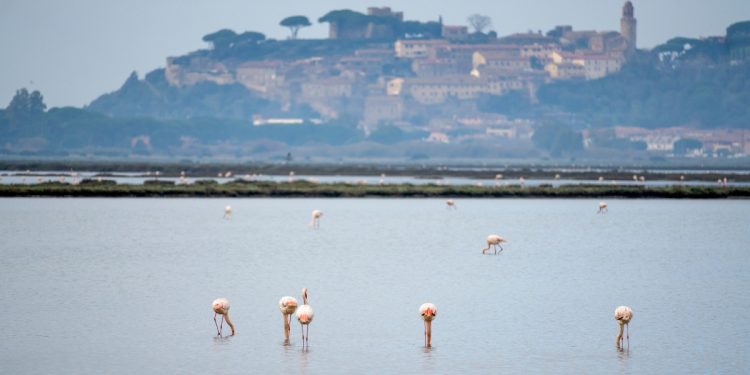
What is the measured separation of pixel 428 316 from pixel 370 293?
722cm

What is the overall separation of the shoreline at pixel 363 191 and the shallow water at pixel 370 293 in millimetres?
13894

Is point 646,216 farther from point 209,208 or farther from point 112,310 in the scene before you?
point 112,310

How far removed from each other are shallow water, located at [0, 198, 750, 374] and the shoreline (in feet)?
45.6

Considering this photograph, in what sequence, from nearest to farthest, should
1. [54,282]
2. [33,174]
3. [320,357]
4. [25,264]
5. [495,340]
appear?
[320,357]
[495,340]
[54,282]
[25,264]
[33,174]

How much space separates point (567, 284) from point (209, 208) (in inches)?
1345

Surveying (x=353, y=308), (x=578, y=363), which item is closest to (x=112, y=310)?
(x=353, y=308)

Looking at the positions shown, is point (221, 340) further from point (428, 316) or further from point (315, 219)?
point (315, 219)

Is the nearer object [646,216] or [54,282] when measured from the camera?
[54,282]

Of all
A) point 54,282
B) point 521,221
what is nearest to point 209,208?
point 521,221

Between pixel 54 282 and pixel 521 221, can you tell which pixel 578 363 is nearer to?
pixel 54 282

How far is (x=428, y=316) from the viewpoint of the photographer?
22.0 metres

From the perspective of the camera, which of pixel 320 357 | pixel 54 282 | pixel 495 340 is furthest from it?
pixel 54 282

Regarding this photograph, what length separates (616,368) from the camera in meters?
20.9

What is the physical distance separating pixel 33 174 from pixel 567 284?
76942 mm
